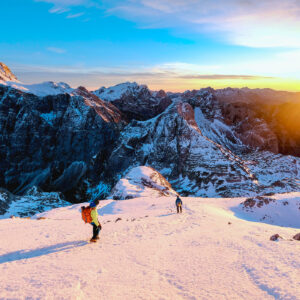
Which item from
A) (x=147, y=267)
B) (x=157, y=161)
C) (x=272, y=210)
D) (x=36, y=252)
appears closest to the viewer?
(x=147, y=267)

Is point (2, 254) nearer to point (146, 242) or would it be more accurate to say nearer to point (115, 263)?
point (115, 263)

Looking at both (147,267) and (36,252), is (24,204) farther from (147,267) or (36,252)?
(147,267)

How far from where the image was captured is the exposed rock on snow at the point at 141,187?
4453 centimetres

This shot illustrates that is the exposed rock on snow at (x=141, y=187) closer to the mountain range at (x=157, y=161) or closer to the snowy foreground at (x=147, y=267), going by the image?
the snowy foreground at (x=147, y=267)

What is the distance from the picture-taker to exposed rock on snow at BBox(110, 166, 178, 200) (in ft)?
146

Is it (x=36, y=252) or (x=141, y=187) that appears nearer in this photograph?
(x=36, y=252)

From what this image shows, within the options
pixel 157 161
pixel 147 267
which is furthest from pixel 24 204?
pixel 147 267

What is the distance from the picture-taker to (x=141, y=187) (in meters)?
52.2

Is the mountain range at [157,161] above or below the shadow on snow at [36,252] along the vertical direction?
below

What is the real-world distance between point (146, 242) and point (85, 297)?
5.25 metres

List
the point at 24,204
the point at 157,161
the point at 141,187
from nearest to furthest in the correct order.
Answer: the point at 141,187
the point at 24,204
the point at 157,161

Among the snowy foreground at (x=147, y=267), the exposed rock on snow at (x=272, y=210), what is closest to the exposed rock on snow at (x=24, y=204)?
the exposed rock on snow at (x=272, y=210)

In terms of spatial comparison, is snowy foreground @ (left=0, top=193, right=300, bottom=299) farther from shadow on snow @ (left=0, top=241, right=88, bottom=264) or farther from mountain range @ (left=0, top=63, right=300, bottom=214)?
mountain range @ (left=0, top=63, right=300, bottom=214)

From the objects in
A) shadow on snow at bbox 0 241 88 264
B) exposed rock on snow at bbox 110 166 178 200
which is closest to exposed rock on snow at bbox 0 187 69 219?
exposed rock on snow at bbox 110 166 178 200
